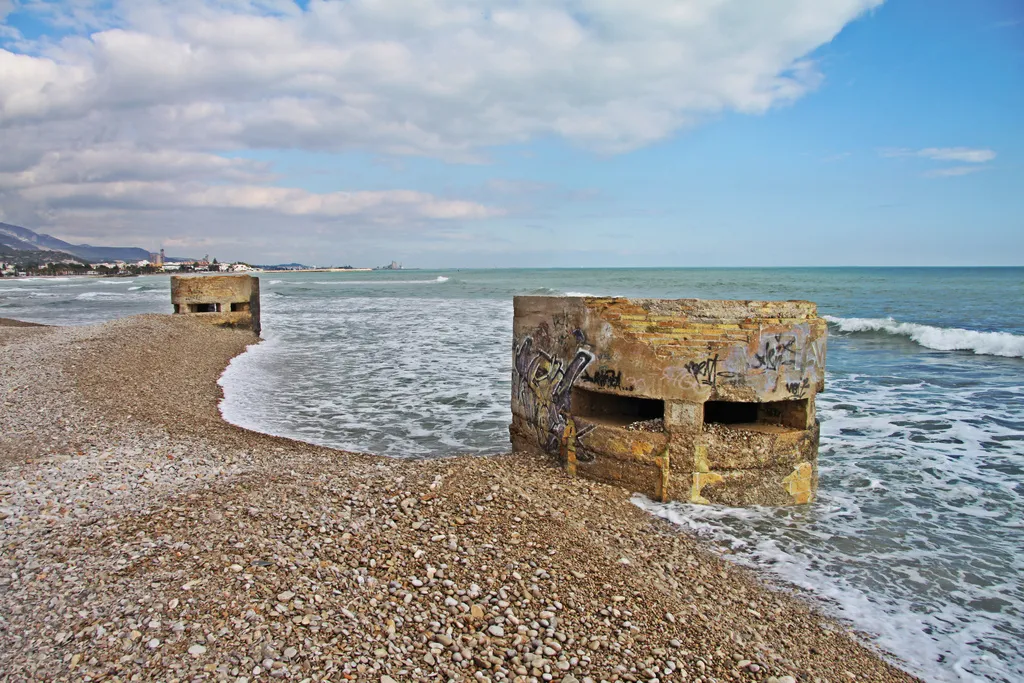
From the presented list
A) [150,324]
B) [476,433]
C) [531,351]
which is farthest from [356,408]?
[150,324]

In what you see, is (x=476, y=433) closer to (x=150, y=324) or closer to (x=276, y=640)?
(x=276, y=640)

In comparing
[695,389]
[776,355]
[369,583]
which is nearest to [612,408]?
[695,389]

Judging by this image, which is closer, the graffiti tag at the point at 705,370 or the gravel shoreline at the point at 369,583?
the gravel shoreline at the point at 369,583

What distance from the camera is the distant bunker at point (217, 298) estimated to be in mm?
18297

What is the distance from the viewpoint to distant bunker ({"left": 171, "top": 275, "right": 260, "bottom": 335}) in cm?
1830

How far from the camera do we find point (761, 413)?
633 cm

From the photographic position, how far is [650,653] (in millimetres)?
3473

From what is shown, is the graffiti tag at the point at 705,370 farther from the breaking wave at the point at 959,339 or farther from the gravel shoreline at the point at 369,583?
the breaking wave at the point at 959,339

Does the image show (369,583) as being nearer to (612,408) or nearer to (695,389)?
(695,389)

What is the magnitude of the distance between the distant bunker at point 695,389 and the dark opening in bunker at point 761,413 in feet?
0.05

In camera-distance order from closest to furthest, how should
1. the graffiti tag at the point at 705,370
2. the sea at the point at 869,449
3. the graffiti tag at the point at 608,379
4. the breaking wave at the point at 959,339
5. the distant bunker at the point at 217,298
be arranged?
the sea at the point at 869,449, the graffiti tag at the point at 705,370, the graffiti tag at the point at 608,379, the breaking wave at the point at 959,339, the distant bunker at the point at 217,298

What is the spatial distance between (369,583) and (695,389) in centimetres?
309

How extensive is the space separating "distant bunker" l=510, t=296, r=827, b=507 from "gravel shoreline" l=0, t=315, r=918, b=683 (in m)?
0.44

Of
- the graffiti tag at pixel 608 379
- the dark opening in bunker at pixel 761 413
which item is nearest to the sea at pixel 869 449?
the dark opening in bunker at pixel 761 413
